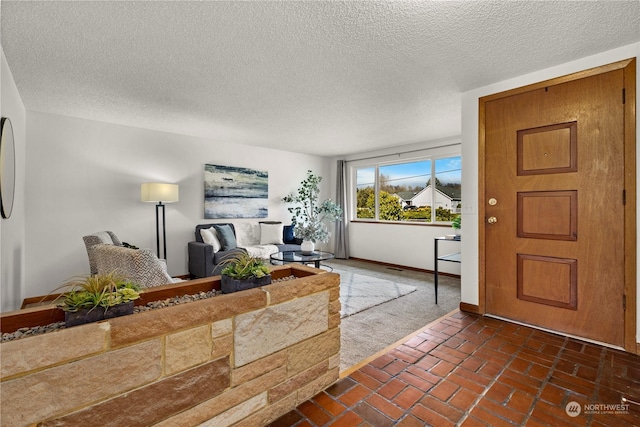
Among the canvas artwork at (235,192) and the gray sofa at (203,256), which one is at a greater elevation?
the canvas artwork at (235,192)

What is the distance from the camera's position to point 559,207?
2.43 meters

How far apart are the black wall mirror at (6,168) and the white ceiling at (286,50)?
0.56m

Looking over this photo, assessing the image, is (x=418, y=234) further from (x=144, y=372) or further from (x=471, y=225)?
Result: (x=144, y=372)

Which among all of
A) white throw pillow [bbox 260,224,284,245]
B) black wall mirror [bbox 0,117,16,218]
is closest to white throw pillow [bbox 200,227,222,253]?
white throw pillow [bbox 260,224,284,245]

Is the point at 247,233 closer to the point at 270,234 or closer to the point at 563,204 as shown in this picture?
the point at 270,234

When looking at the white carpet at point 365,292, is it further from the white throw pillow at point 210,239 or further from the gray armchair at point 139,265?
the white throw pillow at point 210,239

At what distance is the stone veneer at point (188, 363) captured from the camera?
896mm

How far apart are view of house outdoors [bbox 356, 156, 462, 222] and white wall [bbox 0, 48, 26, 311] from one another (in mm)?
4881

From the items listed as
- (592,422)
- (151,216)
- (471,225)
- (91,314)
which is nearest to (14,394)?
(91,314)

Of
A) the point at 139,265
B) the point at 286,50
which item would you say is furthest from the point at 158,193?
the point at 286,50

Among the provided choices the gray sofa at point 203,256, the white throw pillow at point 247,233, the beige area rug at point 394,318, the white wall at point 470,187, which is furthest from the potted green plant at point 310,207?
the white wall at point 470,187

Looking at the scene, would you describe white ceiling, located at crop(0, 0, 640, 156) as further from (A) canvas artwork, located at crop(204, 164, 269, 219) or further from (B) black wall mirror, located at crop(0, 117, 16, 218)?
(A) canvas artwork, located at crop(204, 164, 269, 219)

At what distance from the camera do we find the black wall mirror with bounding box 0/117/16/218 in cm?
216

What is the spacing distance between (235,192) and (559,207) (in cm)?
456
